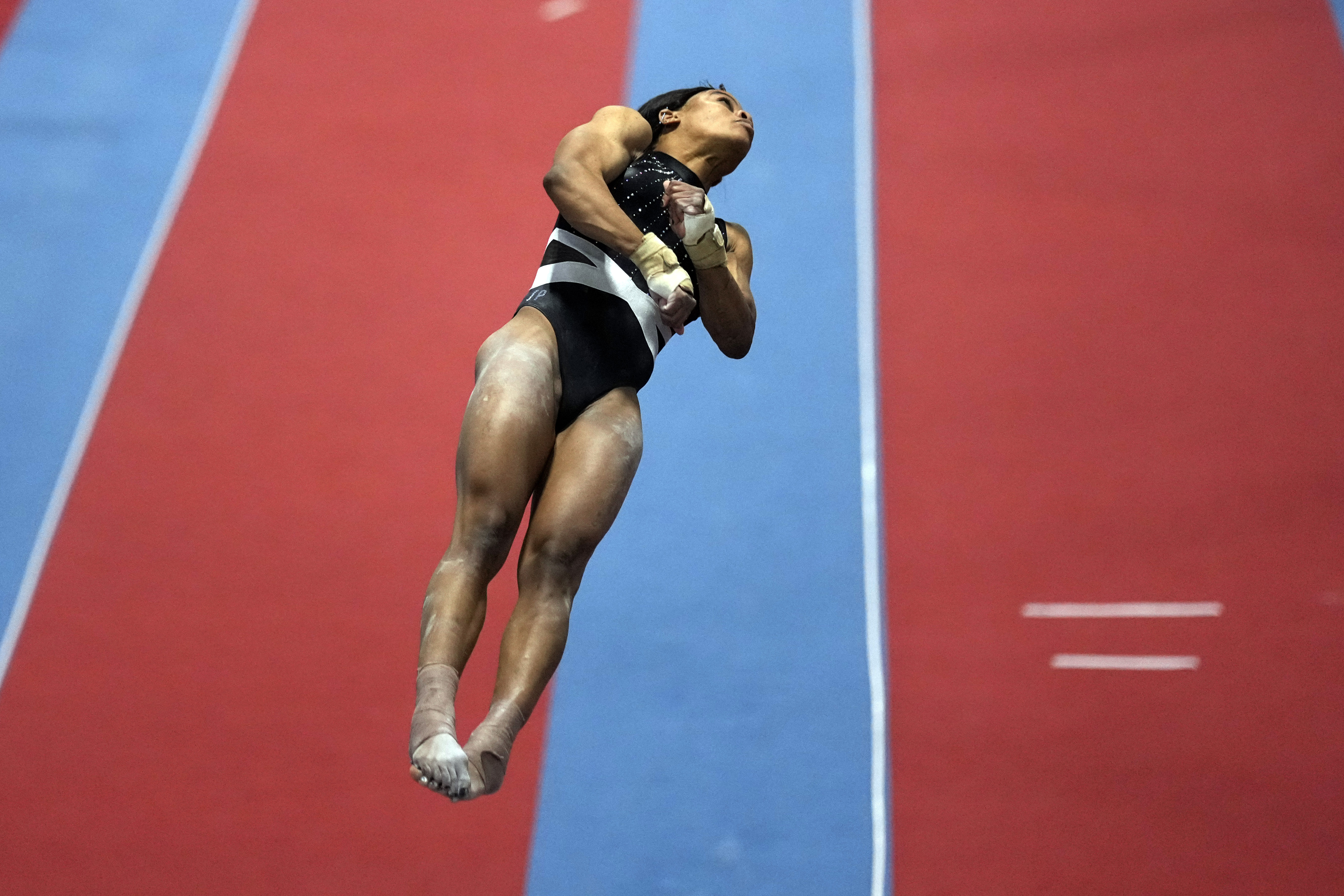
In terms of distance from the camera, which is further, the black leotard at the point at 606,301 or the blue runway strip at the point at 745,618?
the blue runway strip at the point at 745,618

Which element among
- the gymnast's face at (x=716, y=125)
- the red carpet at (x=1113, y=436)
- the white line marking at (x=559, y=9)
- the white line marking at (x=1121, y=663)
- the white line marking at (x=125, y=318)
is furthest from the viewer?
the white line marking at (x=559, y=9)

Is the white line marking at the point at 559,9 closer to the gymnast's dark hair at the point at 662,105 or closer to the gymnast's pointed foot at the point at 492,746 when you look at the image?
the gymnast's dark hair at the point at 662,105

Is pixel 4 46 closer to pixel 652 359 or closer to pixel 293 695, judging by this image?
pixel 293 695

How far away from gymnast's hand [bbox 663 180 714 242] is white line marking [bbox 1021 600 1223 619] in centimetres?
163

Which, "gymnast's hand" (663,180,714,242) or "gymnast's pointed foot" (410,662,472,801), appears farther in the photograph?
"gymnast's hand" (663,180,714,242)

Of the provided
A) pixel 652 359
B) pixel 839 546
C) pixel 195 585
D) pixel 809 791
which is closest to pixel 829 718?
pixel 809 791

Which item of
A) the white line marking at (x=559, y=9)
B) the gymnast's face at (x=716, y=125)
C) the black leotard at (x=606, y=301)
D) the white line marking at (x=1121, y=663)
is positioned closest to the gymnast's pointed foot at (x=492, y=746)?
the black leotard at (x=606, y=301)

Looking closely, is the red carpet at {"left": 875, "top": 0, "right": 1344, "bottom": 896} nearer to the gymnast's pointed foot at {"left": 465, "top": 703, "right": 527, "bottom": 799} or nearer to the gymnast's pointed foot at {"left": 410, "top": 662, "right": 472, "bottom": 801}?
the gymnast's pointed foot at {"left": 465, "top": 703, "right": 527, "bottom": 799}

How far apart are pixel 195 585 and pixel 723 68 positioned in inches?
79.7

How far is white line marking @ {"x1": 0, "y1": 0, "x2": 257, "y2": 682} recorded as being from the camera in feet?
11.4

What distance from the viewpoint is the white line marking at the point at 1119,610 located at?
3.38m

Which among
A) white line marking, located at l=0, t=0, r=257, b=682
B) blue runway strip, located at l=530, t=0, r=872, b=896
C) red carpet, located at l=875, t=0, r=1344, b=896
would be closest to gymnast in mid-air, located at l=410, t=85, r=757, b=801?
blue runway strip, located at l=530, t=0, r=872, b=896

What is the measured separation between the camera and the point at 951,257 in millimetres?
3807

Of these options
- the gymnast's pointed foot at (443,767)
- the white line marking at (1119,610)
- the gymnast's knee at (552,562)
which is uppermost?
the white line marking at (1119,610)
